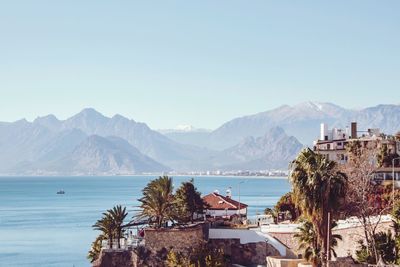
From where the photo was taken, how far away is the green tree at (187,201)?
231 feet

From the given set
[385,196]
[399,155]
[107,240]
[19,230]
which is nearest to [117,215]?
[107,240]

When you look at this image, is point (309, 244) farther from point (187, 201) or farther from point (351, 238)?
point (187, 201)

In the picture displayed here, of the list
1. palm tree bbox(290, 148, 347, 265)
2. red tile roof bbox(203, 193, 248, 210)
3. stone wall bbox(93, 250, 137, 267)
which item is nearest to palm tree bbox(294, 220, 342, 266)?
palm tree bbox(290, 148, 347, 265)

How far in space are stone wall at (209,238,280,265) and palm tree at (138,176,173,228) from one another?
4783 millimetres

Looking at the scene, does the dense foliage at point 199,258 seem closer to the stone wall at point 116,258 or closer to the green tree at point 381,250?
the stone wall at point 116,258

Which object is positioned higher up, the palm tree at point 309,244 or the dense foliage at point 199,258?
the palm tree at point 309,244

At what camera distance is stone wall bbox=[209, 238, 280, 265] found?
217 feet

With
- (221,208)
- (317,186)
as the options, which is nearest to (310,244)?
(317,186)

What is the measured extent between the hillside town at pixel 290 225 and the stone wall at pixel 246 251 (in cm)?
9

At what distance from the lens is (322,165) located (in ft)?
162

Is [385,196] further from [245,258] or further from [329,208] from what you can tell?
[329,208]

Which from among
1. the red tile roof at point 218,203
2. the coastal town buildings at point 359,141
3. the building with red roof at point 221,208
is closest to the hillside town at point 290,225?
the building with red roof at point 221,208

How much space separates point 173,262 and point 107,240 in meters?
11.0

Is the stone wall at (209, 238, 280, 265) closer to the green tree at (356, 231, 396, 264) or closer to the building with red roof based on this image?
the green tree at (356, 231, 396, 264)
